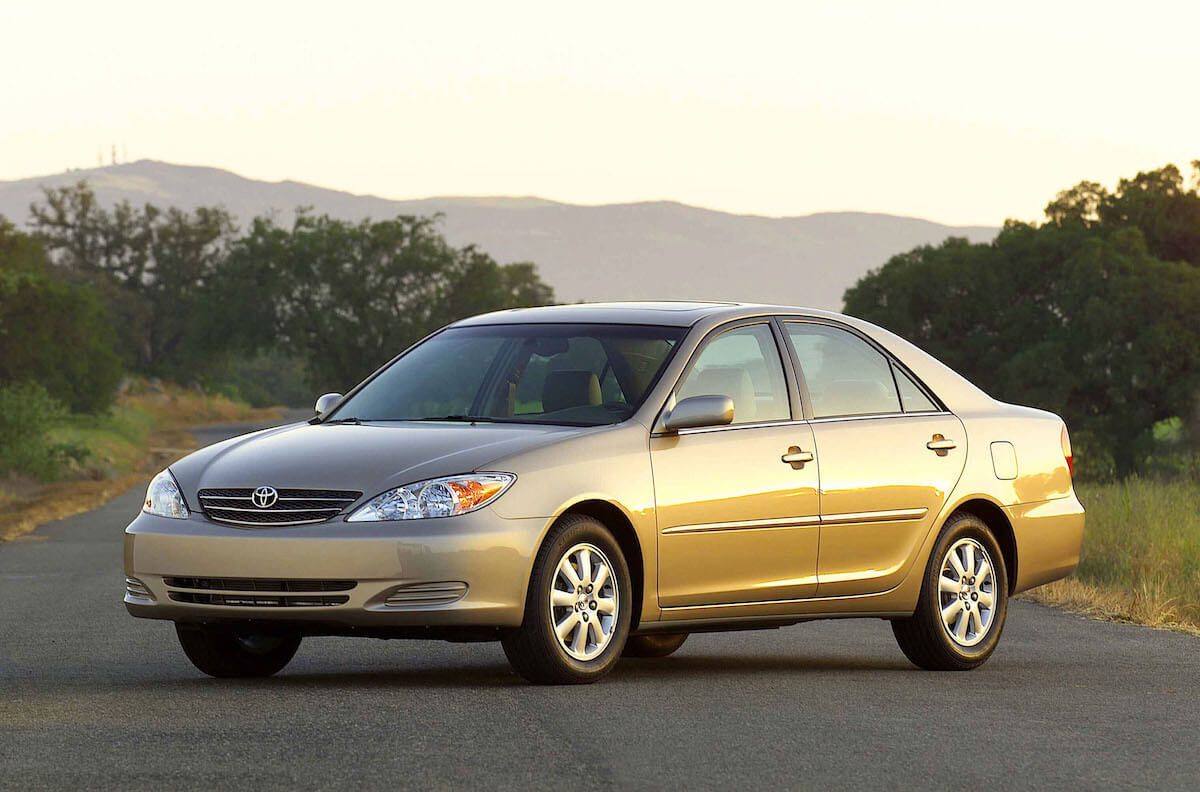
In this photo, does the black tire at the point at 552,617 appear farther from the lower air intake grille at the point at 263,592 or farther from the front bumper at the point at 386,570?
the lower air intake grille at the point at 263,592

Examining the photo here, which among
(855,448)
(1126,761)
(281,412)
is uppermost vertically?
(855,448)

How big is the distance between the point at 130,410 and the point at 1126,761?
73359 mm

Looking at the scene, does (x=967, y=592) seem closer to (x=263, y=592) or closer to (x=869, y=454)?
(x=869, y=454)

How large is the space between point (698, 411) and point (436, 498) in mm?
1323

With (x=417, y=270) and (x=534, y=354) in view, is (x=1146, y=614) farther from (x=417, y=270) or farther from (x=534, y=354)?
(x=417, y=270)

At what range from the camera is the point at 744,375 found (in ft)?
31.2

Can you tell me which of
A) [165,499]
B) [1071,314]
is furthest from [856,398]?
[1071,314]

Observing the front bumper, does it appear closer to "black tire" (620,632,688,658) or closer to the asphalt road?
the asphalt road

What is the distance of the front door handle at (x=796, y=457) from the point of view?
9336 mm

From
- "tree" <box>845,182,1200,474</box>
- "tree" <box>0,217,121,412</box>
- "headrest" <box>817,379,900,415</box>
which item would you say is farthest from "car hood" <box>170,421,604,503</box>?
"tree" <box>0,217,121,412</box>

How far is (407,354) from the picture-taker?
10039 mm

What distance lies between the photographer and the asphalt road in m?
6.44

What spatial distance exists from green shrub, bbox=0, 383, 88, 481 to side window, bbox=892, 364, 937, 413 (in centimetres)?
3027

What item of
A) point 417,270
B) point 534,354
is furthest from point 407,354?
point 417,270
